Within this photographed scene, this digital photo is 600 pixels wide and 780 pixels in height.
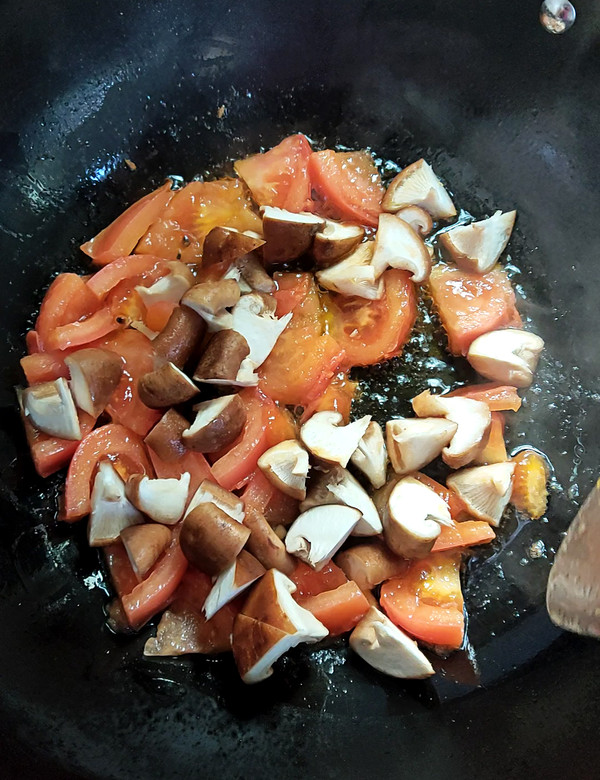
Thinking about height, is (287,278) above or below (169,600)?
above

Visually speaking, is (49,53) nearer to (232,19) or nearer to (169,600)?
(232,19)

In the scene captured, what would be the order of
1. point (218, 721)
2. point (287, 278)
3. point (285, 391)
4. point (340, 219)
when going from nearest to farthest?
point (218, 721), point (285, 391), point (287, 278), point (340, 219)

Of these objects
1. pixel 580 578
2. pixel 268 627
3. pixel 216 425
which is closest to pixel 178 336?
pixel 216 425

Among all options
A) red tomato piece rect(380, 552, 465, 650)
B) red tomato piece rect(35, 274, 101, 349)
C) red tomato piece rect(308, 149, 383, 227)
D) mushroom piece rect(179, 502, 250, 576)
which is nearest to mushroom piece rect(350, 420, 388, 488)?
red tomato piece rect(380, 552, 465, 650)

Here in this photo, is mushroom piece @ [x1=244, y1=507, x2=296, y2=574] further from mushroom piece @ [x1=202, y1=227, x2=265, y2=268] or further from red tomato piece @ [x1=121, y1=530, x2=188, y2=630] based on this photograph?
mushroom piece @ [x1=202, y1=227, x2=265, y2=268]

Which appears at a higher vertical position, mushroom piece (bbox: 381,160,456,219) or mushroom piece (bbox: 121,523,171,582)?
mushroom piece (bbox: 381,160,456,219)

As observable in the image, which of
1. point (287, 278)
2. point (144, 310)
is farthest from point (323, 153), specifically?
point (144, 310)

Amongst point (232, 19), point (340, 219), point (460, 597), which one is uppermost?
point (232, 19)
